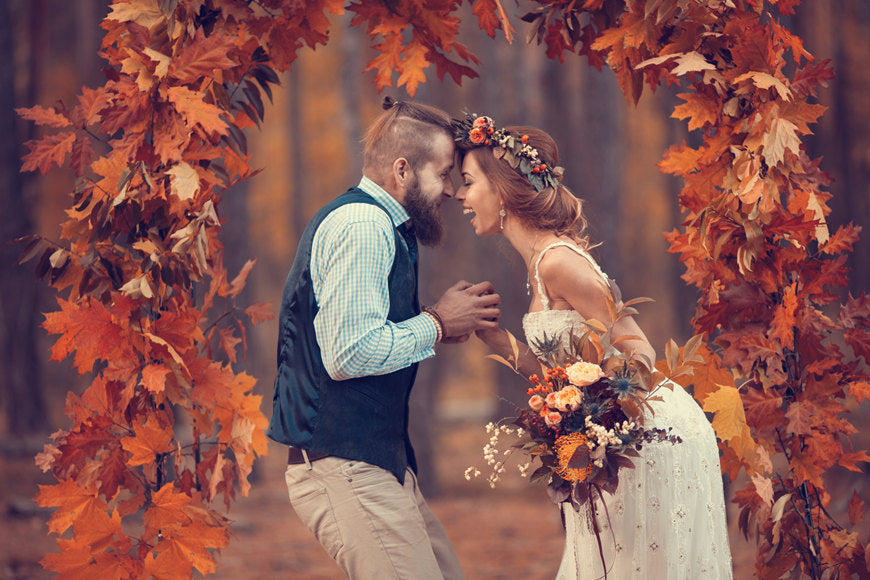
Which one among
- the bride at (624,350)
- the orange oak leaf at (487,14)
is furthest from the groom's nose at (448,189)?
the orange oak leaf at (487,14)

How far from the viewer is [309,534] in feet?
28.6

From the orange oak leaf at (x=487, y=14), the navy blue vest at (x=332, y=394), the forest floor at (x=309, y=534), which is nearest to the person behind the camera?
the navy blue vest at (x=332, y=394)

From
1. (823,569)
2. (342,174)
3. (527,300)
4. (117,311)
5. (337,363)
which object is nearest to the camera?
(337,363)

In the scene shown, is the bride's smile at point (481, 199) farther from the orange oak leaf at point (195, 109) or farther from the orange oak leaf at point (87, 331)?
the orange oak leaf at point (87, 331)

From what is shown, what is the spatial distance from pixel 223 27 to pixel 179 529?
6.71 feet

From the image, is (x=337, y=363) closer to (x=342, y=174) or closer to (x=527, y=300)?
(x=527, y=300)

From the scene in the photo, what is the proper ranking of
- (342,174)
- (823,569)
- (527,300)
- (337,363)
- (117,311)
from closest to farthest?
(337,363) < (117,311) < (823,569) < (527,300) < (342,174)

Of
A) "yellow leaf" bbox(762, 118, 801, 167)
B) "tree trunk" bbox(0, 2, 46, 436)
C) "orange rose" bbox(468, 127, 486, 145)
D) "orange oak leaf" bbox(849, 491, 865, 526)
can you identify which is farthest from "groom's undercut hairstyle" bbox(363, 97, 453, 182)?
"tree trunk" bbox(0, 2, 46, 436)

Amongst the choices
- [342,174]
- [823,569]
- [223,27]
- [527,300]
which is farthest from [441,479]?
[342,174]

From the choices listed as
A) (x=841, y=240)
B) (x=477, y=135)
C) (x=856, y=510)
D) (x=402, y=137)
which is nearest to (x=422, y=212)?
(x=402, y=137)

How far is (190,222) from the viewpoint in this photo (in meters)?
3.67

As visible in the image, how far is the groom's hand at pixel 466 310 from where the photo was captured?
3.76 metres

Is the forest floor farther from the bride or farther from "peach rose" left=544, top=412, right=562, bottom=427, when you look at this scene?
"peach rose" left=544, top=412, right=562, bottom=427

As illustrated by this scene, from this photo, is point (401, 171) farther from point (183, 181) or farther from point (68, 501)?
point (68, 501)
